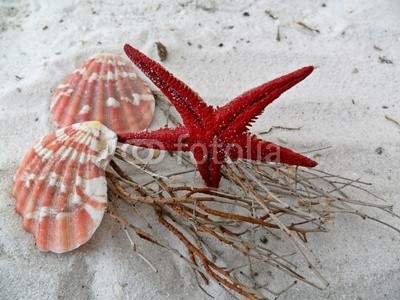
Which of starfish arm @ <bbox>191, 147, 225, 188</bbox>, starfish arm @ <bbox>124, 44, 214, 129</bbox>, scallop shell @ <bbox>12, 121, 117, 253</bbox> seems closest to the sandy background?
scallop shell @ <bbox>12, 121, 117, 253</bbox>

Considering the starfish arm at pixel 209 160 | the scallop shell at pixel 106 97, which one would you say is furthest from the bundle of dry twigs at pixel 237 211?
the scallop shell at pixel 106 97

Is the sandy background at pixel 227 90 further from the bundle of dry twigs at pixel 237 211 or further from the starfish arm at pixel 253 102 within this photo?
the starfish arm at pixel 253 102

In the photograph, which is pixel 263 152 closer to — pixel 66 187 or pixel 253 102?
pixel 253 102

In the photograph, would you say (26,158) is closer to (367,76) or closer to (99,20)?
(99,20)

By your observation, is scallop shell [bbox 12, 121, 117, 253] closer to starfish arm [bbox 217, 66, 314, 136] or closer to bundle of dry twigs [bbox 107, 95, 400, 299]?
bundle of dry twigs [bbox 107, 95, 400, 299]

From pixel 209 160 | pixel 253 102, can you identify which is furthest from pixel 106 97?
pixel 253 102
